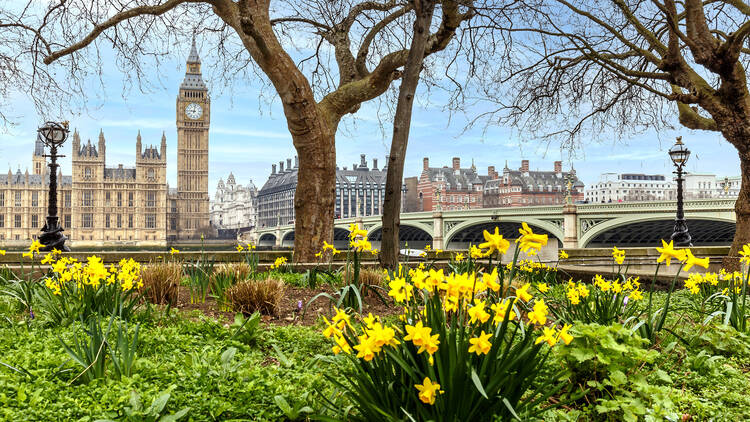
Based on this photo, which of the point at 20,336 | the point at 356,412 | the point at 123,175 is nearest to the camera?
the point at 356,412

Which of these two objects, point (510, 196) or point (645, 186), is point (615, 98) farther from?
point (645, 186)

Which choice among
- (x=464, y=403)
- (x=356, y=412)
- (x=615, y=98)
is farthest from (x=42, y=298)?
(x=615, y=98)

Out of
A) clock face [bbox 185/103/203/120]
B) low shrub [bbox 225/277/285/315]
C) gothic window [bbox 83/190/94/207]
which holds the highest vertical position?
clock face [bbox 185/103/203/120]

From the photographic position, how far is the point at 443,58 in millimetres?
9430

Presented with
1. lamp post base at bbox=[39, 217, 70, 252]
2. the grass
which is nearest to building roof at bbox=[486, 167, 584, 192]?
lamp post base at bbox=[39, 217, 70, 252]

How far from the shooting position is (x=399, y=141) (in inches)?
231

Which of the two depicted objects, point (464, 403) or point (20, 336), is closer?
point (464, 403)

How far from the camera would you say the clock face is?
105m

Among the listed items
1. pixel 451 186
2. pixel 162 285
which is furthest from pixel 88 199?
pixel 162 285

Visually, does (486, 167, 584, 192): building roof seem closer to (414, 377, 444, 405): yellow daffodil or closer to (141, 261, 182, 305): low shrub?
(141, 261, 182, 305): low shrub

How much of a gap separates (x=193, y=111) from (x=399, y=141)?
107 metres

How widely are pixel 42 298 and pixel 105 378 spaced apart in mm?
2167

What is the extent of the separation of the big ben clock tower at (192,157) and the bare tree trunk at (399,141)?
10458 centimetres

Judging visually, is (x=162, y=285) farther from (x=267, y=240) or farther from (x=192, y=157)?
(x=192, y=157)
